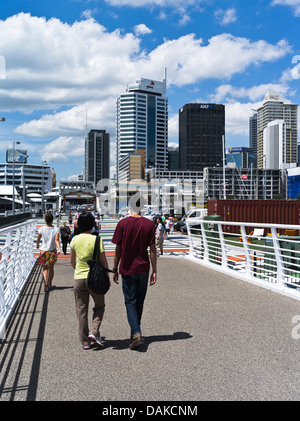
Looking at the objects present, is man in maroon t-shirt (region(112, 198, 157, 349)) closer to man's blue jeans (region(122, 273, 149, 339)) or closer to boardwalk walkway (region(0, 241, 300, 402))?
man's blue jeans (region(122, 273, 149, 339))

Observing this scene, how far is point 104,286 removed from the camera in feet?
16.3

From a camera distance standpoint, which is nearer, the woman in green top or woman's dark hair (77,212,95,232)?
the woman in green top

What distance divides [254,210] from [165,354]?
2446cm

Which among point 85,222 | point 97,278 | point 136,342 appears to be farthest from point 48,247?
point 136,342

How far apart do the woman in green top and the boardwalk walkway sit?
201mm

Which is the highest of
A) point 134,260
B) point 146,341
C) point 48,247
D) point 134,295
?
point 134,260

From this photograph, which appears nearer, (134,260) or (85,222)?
(134,260)

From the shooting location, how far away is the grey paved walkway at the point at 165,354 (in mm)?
3732

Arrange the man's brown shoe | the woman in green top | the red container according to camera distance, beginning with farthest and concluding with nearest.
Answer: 1. the red container
2. the woman in green top
3. the man's brown shoe

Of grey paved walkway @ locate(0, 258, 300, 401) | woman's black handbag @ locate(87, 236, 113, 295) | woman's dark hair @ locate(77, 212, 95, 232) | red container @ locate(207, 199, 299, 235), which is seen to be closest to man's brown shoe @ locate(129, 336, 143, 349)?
grey paved walkway @ locate(0, 258, 300, 401)

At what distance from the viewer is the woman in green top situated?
16.4 ft

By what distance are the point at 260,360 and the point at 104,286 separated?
6.36ft

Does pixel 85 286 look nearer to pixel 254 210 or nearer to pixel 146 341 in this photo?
pixel 146 341

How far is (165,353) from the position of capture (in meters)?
4.79
